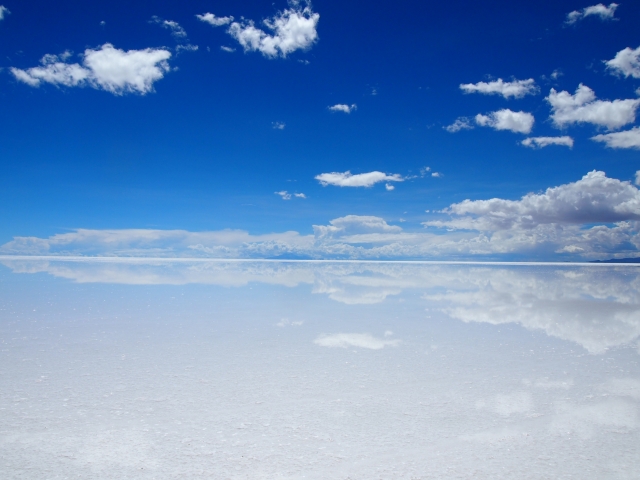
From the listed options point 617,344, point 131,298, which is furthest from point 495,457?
point 131,298

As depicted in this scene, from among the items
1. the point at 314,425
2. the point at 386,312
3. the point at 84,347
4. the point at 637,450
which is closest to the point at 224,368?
the point at 314,425

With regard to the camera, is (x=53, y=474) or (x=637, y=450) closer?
(x=53, y=474)

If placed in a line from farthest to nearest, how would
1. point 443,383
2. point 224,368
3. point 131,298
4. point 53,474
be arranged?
1. point 131,298
2. point 224,368
3. point 443,383
4. point 53,474

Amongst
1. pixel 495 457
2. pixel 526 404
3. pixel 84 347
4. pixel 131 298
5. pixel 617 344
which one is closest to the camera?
pixel 495 457

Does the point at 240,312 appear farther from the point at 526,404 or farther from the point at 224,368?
the point at 526,404

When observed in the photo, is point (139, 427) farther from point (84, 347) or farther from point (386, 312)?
point (386, 312)

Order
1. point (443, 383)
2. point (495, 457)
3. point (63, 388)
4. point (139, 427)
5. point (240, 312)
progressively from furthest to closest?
point (240, 312) → point (443, 383) → point (63, 388) → point (139, 427) → point (495, 457)
